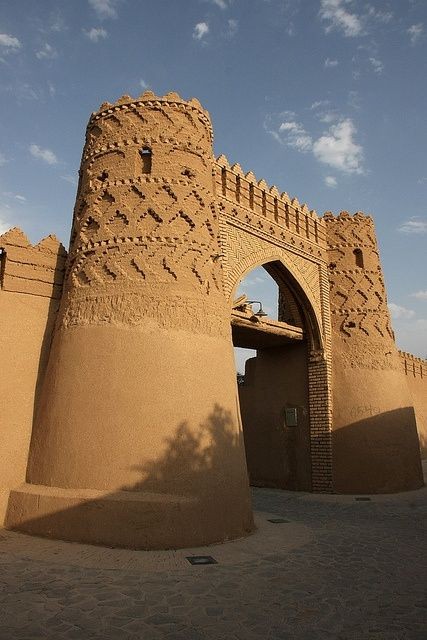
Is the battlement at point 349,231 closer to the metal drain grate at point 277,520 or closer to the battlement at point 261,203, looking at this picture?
the battlement at point 261,203

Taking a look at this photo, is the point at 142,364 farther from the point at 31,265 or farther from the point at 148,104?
the point at 148,104

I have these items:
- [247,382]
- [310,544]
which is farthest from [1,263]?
[247,382]

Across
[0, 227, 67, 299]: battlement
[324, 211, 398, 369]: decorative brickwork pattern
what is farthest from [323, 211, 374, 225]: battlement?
[0, 227, 67, 299]: battlement

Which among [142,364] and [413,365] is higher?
[413,365]

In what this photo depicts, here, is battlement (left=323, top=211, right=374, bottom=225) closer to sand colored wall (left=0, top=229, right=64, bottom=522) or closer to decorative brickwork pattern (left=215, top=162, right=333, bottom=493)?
decorative brickwork pattern (left=215, top=162, right=333, bottom=493)

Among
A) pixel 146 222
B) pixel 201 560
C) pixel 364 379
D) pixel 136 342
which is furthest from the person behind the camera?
pixel 364 379

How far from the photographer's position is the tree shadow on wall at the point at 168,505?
6.32 metres

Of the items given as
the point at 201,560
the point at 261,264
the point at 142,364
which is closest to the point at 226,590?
the point at 201,560

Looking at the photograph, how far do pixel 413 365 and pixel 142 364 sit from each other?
16.5m

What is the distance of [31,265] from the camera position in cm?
848

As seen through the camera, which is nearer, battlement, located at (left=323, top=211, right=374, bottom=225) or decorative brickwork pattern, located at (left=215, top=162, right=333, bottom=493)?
decorative brickwork pattern, located at (left=215, top=162, right=333, bottom=493)

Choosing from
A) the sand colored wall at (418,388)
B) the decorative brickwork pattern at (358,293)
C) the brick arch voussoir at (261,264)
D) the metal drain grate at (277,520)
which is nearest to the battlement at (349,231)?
the decorative brickwork pattern at (358,293)

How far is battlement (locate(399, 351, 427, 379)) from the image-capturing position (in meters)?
19.9

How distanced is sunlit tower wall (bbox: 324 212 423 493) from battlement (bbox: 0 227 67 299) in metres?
7.87
